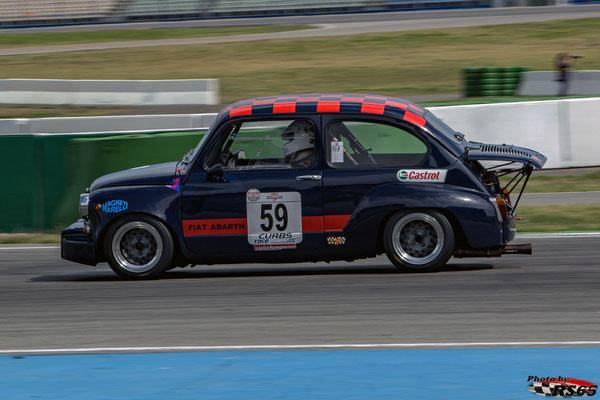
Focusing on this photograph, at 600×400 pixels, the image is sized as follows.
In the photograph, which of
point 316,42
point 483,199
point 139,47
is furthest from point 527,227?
point 139,47

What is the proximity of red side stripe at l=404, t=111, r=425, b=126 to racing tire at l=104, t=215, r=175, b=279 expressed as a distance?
2411 millimetres

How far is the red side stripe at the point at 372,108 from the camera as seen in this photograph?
27.7 ft

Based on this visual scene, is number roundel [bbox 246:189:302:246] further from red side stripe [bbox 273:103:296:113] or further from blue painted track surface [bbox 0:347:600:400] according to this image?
blue painted track surface [bbox 0:347:600:400]

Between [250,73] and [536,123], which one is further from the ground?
[250,73]

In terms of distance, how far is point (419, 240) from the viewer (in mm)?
8430

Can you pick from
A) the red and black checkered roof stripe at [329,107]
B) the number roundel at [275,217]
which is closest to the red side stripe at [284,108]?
the red and black checkered roof stripe at [329,107]

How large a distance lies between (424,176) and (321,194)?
3.05 ft

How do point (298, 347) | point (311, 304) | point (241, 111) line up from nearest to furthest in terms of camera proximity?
point (298, 347)
point (311, 304)
point (241, 111)

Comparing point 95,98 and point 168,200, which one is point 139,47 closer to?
point 95,98

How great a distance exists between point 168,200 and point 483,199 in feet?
9.26

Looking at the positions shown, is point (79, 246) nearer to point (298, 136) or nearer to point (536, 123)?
point (298, 136)

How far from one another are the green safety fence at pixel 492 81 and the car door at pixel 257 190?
1762 cm

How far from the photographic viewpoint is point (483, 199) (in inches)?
326

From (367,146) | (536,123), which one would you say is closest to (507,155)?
(367,146)
